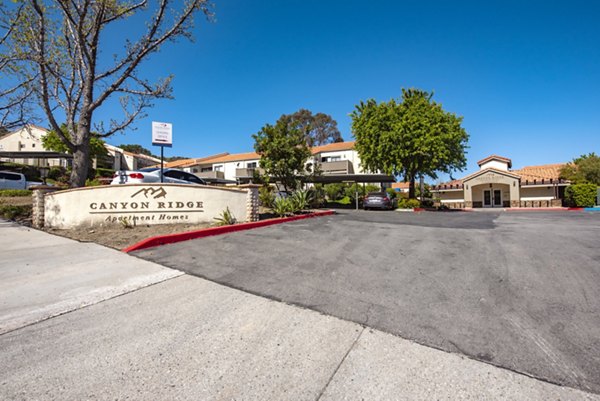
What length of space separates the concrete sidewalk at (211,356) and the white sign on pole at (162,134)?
6.29 m

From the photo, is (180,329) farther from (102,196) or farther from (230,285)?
(102,196)

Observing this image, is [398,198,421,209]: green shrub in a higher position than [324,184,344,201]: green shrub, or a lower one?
lower

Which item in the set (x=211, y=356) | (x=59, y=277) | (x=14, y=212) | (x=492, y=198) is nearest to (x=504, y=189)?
(x=492, y=198)

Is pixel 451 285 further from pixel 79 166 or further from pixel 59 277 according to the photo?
pixel 79 166

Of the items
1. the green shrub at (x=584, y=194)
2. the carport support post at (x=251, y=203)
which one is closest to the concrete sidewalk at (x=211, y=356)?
the carport support post at (x=251, y=203)

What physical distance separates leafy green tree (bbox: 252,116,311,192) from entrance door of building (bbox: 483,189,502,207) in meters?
24.1

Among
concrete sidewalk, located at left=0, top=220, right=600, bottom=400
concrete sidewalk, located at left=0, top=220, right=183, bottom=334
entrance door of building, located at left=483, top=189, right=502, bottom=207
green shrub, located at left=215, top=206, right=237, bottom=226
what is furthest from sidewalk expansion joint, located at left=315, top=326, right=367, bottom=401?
entrance door of building, located at left=483, top=189, right=502, bottom=207

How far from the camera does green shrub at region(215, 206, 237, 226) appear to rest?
8.34 metres

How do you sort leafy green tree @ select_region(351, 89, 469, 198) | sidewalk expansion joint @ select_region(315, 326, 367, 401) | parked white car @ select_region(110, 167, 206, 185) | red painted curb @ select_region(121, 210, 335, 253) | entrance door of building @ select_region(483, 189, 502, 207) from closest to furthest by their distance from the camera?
sidewalk expansion joint @ select_region(315, 326, 367, 401)
red painted curb @ select_region(121, 210, 335, 253)
parked white car @ select_region(110, 167, 206, 185)
leafy green tree @ select_region(351, 89, 469, 198)
entrance door of building @ select_region(483, 189, 502, 207)

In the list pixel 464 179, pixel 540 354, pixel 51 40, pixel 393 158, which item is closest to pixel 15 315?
pixel 540 354

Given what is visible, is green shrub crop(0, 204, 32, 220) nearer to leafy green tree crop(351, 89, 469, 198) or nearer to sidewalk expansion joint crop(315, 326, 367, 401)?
sidewalk expansion joint crop(315, 326, 367, 401)

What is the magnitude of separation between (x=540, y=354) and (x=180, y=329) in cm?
317

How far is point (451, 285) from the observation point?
3.61 meters

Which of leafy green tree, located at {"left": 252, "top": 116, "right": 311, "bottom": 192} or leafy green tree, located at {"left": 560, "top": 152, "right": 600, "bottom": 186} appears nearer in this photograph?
leafy green tree, located at {"left": 252, "top": 116, "right": 311, "bottom": 192}
